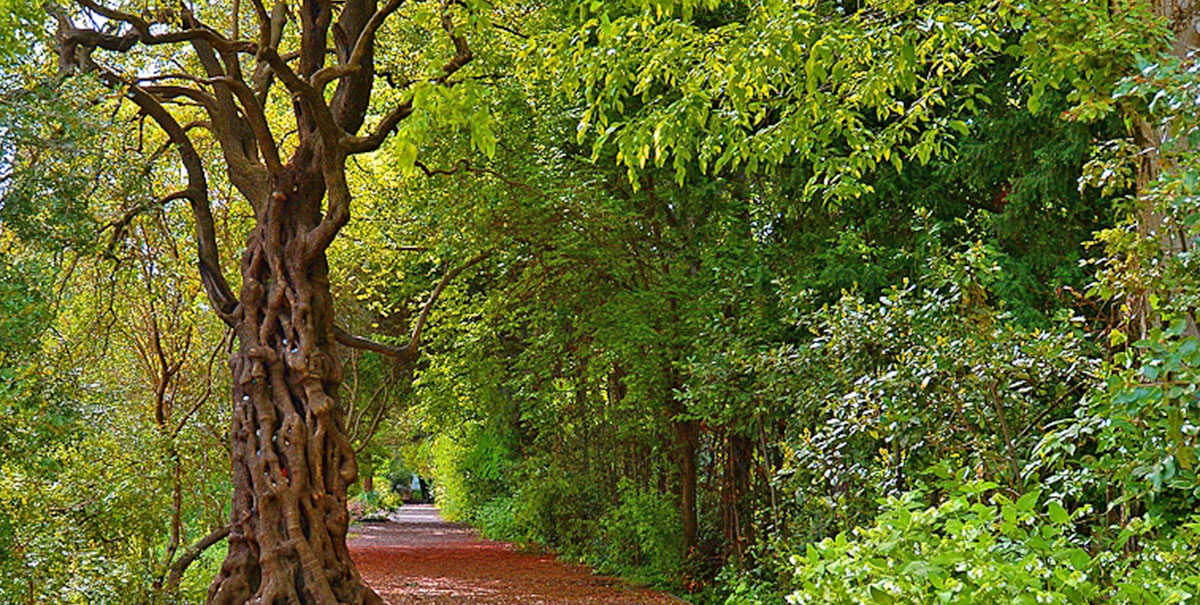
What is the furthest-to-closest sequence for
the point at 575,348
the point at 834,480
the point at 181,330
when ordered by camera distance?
the point at 575,348, the point at 181,330, the point at 834,480

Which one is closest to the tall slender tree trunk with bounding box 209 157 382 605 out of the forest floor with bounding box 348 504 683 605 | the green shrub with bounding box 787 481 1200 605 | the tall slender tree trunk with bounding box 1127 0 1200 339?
the forest floor with bounding box 348 504 683 605

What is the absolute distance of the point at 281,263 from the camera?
352 inches

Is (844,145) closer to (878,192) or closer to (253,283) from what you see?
(878,192)

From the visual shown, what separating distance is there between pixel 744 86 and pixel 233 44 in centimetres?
426

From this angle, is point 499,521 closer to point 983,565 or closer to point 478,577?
point 478,577

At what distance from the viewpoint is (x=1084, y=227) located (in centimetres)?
915

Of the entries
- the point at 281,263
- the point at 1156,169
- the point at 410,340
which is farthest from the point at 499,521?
the point at 1156,169

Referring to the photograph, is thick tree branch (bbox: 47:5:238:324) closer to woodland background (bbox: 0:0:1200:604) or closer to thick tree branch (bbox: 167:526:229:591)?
woodland background (bbox: 0:0:1200:604)

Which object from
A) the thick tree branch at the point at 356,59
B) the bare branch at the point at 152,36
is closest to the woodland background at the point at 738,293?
the bare branch at the point at 152,36

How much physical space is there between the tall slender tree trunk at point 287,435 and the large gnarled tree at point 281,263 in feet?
0.04

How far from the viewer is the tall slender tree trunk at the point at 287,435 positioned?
835cm

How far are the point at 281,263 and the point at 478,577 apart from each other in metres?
7.25

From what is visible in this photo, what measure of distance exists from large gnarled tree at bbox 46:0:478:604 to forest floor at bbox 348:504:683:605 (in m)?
3.58

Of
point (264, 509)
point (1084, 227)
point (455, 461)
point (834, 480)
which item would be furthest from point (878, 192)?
point (455, 461)
